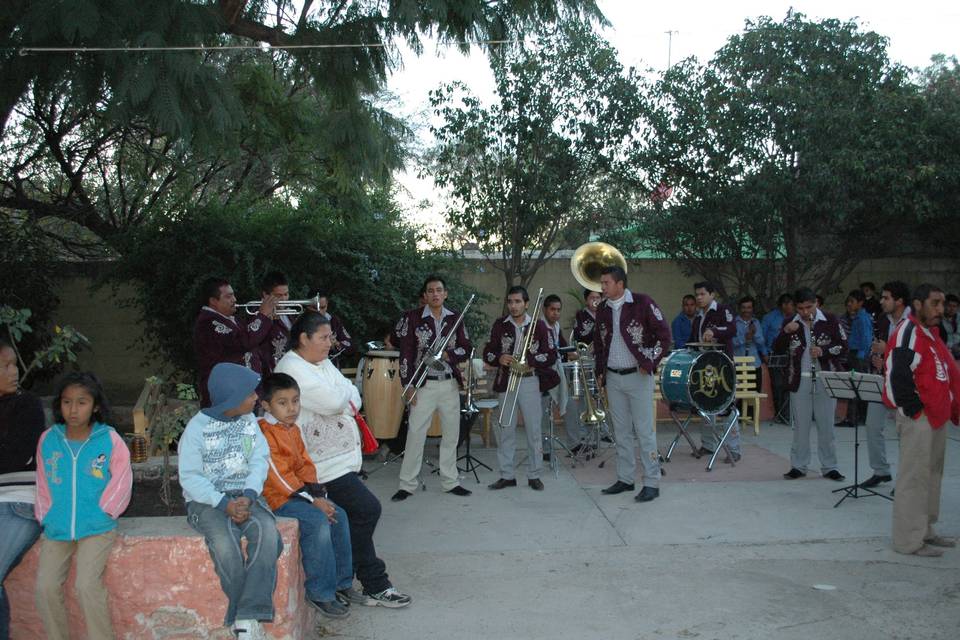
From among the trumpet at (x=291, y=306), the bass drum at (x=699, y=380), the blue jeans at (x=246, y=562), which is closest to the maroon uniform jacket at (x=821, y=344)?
the bass drum at (x=699, y=380)

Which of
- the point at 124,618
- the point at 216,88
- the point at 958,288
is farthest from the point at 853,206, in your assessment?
the point at 124,618

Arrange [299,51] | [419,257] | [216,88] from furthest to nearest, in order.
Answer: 1. [419,257]
2. [299,51]
3. [216,88]

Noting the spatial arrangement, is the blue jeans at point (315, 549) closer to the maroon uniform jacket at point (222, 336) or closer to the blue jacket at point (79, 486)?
the blue jacket at point (79, 486)

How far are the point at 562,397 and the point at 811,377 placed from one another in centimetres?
241

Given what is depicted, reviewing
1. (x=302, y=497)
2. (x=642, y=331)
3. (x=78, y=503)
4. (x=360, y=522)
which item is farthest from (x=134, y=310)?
(x=78, y=503)

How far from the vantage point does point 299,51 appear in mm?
7586

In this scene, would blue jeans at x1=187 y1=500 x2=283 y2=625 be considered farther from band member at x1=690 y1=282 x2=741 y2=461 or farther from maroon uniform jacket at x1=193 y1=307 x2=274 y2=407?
band member at x1=690 y1=282 x2=741 y2=461

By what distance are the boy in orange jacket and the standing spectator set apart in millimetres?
1100

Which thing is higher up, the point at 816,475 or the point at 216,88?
the point at 216,88

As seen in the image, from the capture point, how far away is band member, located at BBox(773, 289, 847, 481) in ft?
26.0

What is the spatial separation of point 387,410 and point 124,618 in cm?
448

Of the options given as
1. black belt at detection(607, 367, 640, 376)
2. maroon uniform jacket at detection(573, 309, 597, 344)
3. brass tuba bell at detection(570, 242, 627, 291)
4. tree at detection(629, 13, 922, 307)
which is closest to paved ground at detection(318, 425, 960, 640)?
black belt at detection(607, 367, 640, 376)

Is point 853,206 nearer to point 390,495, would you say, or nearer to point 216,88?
point 390,495

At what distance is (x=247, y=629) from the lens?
4.13 metres
